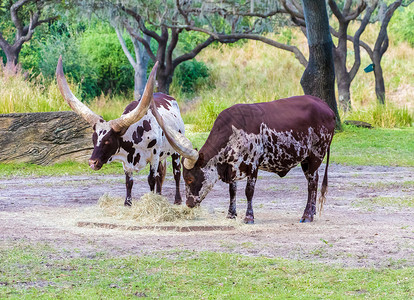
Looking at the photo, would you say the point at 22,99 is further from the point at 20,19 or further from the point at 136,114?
the point at 20,19

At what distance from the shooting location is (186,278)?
6.07 m

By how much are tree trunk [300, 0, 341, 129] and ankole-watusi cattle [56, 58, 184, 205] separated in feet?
31.6

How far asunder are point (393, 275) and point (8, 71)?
14761 mm

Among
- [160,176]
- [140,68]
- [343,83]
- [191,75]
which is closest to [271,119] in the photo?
[160,176]

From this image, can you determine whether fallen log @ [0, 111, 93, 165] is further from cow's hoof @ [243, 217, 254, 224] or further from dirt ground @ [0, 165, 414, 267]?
cow's hoof @ [243, 217, 254, 224]

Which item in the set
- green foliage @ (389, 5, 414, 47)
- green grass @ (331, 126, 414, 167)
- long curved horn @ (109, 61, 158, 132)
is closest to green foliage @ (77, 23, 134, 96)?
green foliage @ (389, 5, 414, 47)

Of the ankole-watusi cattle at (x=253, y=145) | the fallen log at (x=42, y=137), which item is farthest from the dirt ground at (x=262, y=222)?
the fallen log at (x=42, y=137)

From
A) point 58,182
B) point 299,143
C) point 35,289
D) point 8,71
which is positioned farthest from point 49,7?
point 35,289

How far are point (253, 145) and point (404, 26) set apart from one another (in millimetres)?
34102

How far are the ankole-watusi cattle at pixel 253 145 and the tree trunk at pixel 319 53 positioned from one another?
34.0 feet

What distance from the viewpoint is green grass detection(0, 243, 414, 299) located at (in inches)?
222

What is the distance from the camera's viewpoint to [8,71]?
62.4 feet

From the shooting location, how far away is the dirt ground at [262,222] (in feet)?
23.7

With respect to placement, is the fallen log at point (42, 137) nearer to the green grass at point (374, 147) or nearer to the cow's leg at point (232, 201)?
the green grass at point (374, 147)
